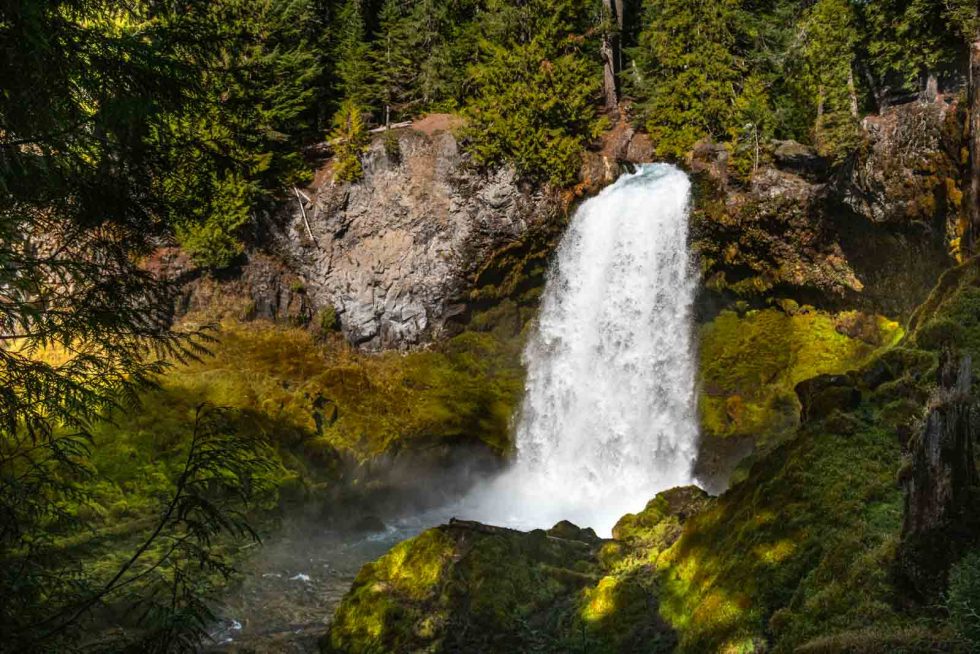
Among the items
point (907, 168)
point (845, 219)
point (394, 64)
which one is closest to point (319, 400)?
point (394, 64)

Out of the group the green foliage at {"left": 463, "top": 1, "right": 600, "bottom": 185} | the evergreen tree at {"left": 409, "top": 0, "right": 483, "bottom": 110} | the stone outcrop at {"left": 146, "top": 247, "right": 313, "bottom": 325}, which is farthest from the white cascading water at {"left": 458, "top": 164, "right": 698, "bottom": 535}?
the stone outcrop at {"left": 146, "top": 247, "right": 313, "bottom": 325}

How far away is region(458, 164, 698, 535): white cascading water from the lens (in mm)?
18078

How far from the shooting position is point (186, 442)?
16484 mm

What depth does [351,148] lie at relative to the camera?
23031 millimetres

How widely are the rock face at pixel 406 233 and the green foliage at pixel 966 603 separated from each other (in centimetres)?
1781

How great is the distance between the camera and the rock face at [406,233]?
21578 mm

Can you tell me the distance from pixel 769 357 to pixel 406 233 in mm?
12510

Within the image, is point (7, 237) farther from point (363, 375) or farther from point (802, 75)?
point (802, 75)

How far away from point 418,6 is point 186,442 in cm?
1949

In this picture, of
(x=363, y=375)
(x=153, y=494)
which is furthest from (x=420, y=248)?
(x=153, y=494)

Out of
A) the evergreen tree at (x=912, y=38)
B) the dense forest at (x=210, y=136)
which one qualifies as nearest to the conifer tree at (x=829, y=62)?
the dense forest at (x=210, y=136)

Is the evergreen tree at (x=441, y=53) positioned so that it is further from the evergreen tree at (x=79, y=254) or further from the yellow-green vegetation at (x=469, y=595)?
the evergreen tree at (x=79, y=254)

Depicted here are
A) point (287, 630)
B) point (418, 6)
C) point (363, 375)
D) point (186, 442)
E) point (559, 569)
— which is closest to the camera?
point (559, 569)

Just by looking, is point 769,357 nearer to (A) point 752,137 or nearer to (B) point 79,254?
(A) point 752,137
